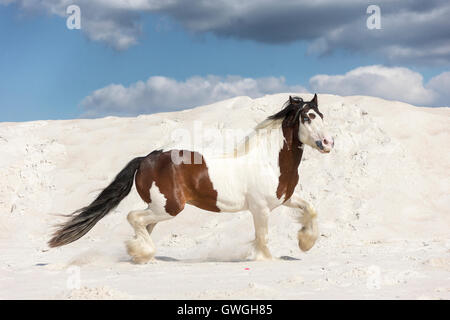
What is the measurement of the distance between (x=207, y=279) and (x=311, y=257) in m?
2.19

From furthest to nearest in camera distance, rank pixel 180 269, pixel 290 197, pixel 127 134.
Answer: pixel 127 134 < pixel 290 197 < pixel 180 269

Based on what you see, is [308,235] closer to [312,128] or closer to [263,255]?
[263,255]

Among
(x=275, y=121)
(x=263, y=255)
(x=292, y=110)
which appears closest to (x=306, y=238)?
(x=263, y=255)

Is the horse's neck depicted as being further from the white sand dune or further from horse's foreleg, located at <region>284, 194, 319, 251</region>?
the white sand dune

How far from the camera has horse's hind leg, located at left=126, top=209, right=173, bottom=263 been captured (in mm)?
6855

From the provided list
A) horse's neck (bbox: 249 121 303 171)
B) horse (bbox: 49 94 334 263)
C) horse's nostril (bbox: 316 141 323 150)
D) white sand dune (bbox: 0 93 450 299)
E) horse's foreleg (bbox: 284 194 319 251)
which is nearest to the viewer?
white sand dune (bbox: 0 93 450 299)

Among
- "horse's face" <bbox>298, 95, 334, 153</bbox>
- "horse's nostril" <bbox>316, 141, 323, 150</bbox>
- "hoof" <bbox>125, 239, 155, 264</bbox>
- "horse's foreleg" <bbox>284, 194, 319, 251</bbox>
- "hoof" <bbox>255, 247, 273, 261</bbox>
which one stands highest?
Result: "horse's face" <bbox>298, 95, 334, 153</bbox>

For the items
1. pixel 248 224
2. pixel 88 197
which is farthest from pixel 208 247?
pixel 88 197

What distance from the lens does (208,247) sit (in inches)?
348

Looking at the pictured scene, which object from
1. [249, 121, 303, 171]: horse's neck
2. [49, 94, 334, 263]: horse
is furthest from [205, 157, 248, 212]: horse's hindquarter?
[249, 121, 303, 171]: horse's neck

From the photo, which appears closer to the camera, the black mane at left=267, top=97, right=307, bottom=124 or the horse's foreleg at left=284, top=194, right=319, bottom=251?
the black mane at left=267, top=97, right=307, bottom=124

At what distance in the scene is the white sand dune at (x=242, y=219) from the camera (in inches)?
219

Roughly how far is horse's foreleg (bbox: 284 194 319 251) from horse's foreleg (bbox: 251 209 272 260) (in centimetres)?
50
